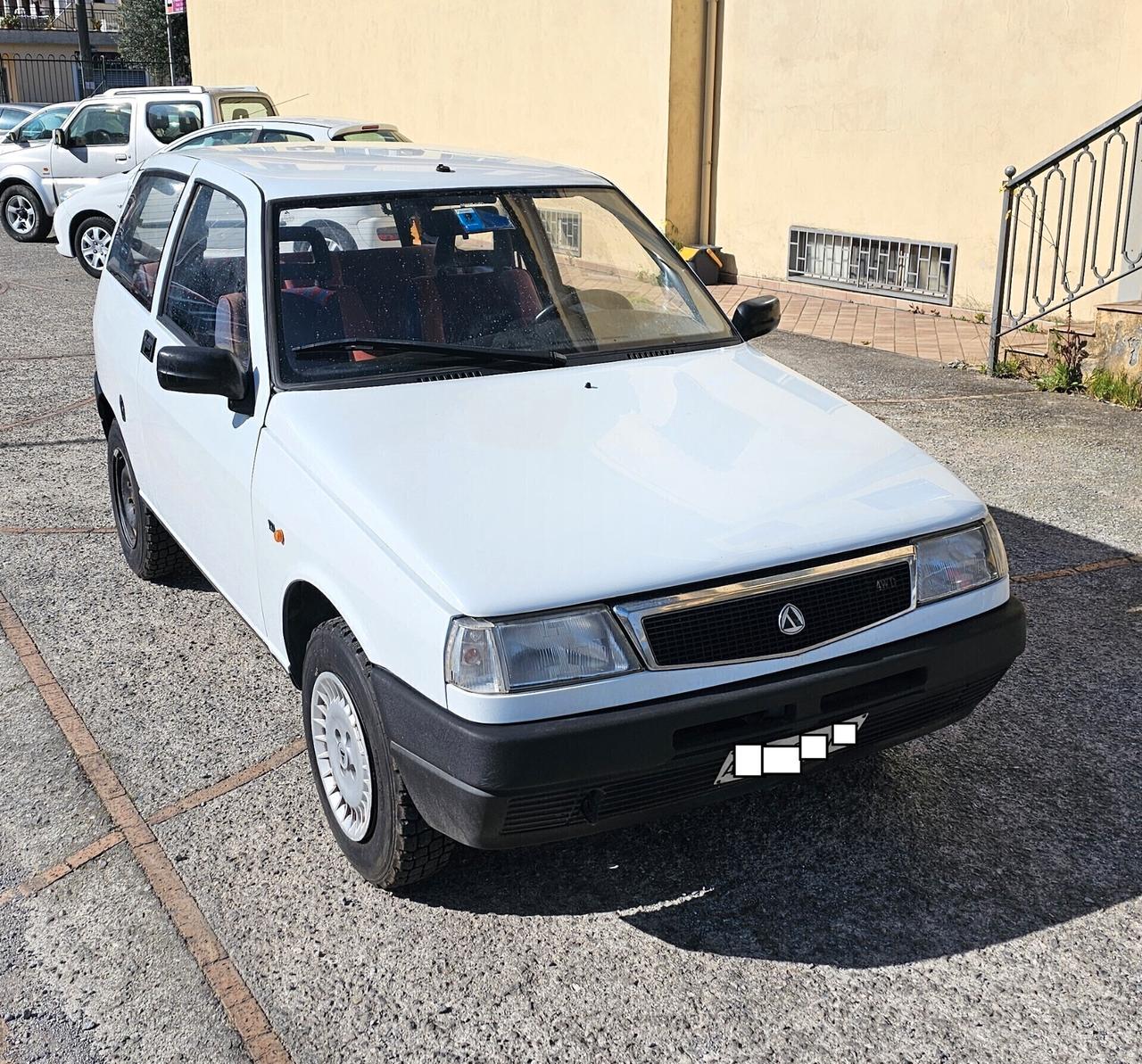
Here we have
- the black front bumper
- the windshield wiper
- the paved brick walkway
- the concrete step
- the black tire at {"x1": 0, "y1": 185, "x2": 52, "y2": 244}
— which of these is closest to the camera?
the black front bumper

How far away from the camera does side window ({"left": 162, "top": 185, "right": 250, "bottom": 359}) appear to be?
398cm

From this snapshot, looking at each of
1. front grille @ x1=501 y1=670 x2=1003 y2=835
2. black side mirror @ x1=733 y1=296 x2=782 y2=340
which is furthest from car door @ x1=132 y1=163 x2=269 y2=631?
black side mirror @ x1=733 y1=296 x2=782 y2=340

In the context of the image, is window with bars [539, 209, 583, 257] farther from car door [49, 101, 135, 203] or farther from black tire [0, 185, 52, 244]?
black tire [0, 185, 52, 244]

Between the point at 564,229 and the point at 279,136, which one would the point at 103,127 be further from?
the point at 564,229

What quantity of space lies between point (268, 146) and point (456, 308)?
1.62 metres

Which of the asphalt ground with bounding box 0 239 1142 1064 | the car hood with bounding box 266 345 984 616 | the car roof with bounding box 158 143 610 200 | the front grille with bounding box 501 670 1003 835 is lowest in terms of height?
the asphalt ground with bounding box 0 239 1142 1064

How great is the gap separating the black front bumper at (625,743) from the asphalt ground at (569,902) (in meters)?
0.39

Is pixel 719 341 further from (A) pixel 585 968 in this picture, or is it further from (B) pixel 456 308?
(A) pixel 585 968

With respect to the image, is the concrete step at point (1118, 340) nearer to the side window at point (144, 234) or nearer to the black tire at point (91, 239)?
the side window at point (144, 234)

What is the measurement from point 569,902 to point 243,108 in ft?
48.4

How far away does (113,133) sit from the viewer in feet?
50.9

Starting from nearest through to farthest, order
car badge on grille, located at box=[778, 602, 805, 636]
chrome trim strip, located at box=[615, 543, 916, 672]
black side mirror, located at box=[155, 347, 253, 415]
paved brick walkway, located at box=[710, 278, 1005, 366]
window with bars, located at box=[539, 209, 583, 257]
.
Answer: chrome trim strip, located at box=[615, 543, 916, 672], car badge on grille, located at box=[778, 602, 805, 636], black side mirror, located at box=[155, 347, 253, 415], window with bars, located at box=[539, 209, 583, 257], paved brick walkway, located at box=[710, 278, 1005, 366]

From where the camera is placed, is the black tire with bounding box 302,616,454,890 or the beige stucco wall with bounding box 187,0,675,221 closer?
the black tire with bounding box 302,616,454,890

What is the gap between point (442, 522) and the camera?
2.99 metres
